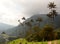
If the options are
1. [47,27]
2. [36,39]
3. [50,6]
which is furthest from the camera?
[50,6]

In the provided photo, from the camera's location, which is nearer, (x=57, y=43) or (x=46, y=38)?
(x=57, y=43)

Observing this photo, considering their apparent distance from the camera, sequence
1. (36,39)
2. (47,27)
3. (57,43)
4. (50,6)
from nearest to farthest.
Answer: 1. (57,43)
2. (47,27)
3. (36,39)
4. (50,6)

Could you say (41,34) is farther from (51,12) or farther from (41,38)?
(51,12)

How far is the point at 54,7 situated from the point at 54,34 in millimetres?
21924

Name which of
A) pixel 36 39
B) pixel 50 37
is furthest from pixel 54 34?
pixel 36 39

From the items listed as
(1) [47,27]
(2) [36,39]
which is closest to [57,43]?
(1) [47,27]

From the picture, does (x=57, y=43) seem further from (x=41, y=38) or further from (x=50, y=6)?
(x=50, y=6)

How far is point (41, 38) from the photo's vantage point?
239 ft

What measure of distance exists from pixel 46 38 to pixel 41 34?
2918 mm

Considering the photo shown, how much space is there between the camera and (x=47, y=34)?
70.6 metres

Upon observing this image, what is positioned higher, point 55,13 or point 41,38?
point 55,13

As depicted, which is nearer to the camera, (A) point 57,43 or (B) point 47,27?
(A) point 57,43

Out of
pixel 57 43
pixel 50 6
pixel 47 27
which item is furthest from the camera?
pixel 50 6

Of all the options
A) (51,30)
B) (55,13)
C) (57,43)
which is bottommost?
(57,43)
